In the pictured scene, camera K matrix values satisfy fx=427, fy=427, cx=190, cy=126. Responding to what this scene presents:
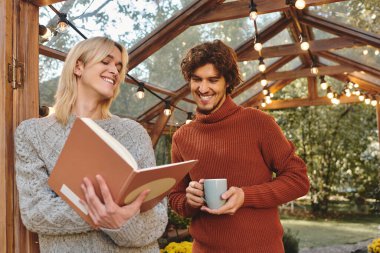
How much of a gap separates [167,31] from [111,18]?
822 mm

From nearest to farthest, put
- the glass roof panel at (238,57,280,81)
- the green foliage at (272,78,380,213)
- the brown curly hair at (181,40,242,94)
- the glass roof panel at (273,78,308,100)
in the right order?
the brown curly hair at (181,40,242,94)
the glass roof panel at (238,57,280,81)
the glass roof panel at (273,78,308,100)
the green foliage at (272,78,380,213)

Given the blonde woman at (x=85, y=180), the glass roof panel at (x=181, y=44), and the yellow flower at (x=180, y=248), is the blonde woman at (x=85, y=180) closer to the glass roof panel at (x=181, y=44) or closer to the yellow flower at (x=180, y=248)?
the yellow flower at (x=180, y=248)

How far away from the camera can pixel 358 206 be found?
32.2ft

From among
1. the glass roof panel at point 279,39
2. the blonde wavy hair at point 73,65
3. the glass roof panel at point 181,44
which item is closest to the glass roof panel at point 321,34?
the glass roof panel at point 279,39

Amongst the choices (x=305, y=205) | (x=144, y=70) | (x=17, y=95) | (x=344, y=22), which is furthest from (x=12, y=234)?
(x=305, y=205)

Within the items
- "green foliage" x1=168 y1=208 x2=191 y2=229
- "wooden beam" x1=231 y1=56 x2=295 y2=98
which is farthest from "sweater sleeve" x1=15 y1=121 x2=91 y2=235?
"wooden beam" x1=231 y1=56 x2=295 y2=98

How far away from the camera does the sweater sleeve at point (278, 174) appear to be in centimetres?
146

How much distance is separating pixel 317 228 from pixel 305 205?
2427mm

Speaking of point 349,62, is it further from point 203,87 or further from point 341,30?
point 203,87

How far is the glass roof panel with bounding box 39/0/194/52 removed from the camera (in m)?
3.11

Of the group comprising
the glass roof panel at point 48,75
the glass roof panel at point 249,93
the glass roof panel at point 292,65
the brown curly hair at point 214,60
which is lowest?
the brown curly hair at point 214,60

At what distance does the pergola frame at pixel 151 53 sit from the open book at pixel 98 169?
0.39 meters

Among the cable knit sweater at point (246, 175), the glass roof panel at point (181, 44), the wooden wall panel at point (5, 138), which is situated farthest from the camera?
the glass roof panel at point (181, 44)

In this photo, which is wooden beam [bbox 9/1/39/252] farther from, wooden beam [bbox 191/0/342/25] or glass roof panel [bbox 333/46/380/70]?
glass roof panel [bbox 333/46/380/70]
